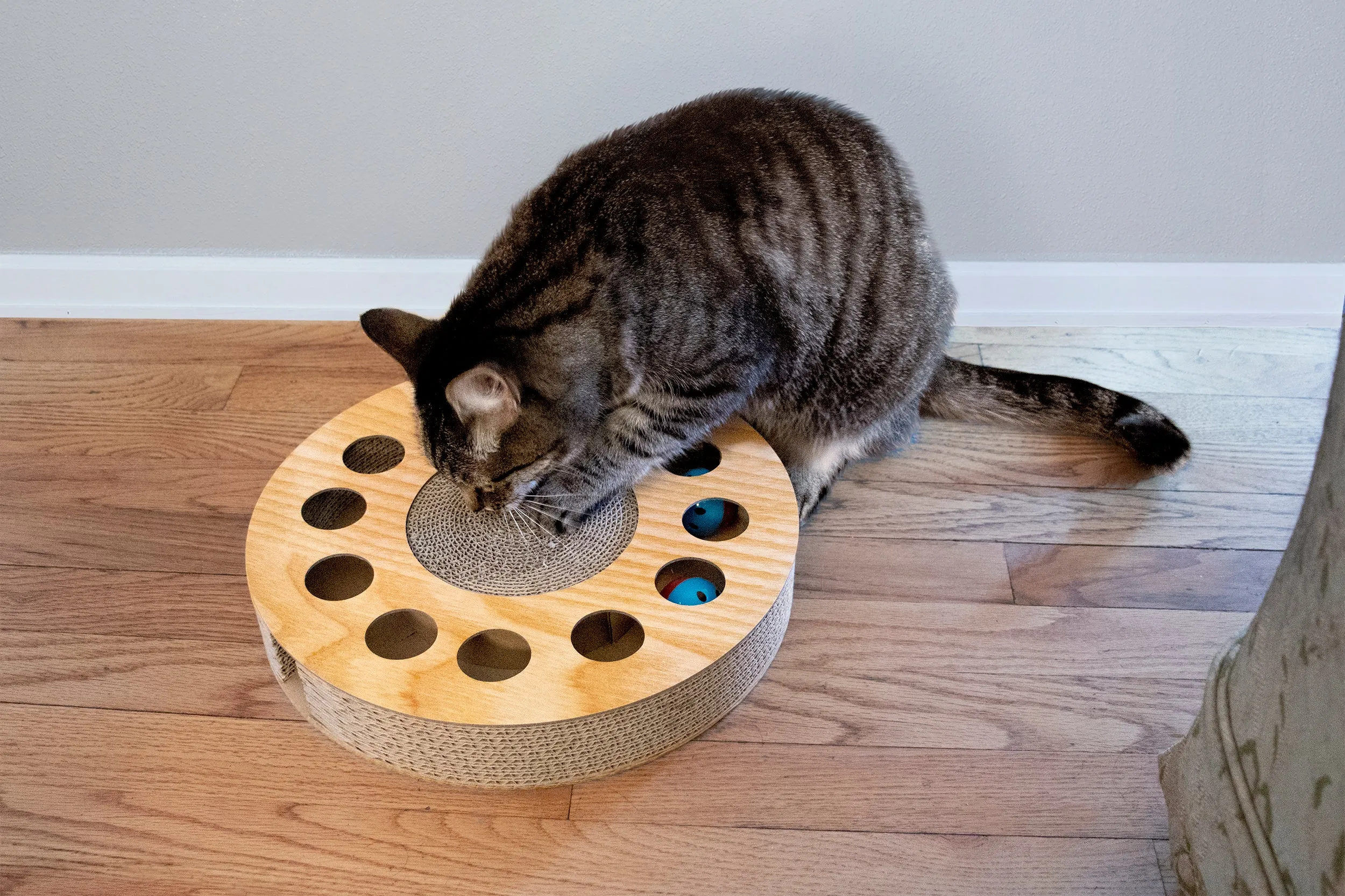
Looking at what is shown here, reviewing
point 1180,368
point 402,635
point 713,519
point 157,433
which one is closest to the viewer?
point 402,635

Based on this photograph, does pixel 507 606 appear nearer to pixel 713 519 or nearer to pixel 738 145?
pixel 713 519

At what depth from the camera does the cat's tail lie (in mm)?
1501

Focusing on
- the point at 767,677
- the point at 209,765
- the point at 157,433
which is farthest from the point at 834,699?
the point at 157,433

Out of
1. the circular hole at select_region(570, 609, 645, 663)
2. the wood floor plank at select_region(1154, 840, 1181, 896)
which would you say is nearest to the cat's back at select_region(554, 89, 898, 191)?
the circular hole at select_region(570, 609, 645, 663)

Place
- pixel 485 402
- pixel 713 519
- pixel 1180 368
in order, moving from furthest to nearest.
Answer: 1. pixel 1180 368
2. pixel 713 519
3. pixel 485 402

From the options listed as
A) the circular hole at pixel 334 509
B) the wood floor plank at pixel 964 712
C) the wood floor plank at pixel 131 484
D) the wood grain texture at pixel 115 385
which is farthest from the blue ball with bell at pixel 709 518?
the wood grain texture at pixel 115 385

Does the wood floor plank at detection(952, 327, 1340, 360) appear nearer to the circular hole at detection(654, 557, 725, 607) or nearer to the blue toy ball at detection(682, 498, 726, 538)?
the blue toy ball at detection(682, 498, 726, 538)

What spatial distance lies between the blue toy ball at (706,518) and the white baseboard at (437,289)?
682mm

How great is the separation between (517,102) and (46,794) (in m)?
1.16

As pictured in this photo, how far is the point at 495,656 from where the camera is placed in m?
1.25

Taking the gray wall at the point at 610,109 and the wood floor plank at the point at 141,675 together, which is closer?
the wood floor plank at the point at 141,675

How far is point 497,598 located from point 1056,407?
94 cm

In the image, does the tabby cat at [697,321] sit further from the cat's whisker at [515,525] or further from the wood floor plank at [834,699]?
the wood floor plank at [834,699]

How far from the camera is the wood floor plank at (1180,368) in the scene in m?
1.72
